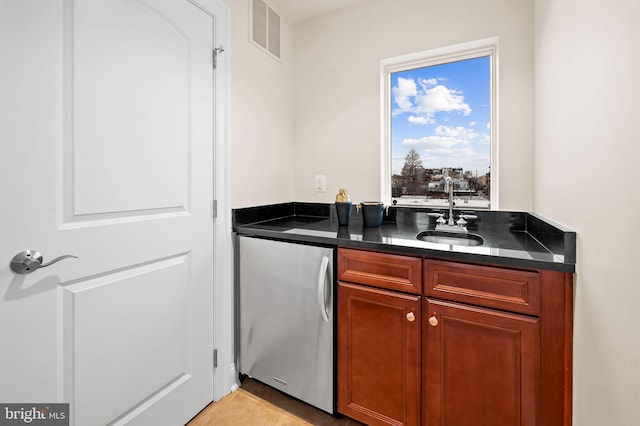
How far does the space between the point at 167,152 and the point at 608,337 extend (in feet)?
5.66

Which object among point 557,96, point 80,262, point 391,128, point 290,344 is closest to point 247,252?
point 290,344

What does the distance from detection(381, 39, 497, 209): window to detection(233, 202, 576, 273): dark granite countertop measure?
0.15 m

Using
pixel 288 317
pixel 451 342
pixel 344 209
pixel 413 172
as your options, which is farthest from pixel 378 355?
pixel 413 172

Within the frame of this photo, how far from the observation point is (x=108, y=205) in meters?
1.20

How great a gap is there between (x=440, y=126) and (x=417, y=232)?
764 mm

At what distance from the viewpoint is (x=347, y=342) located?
148 centimetres

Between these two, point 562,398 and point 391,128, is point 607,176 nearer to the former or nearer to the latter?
point 562,398

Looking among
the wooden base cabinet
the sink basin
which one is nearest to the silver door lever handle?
the wooden base cabinet

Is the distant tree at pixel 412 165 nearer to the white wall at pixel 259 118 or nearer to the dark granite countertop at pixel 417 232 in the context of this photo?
the dark granite countertop at pixel 417 232

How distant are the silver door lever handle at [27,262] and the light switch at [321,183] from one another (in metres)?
1.63

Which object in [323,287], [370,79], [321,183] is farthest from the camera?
[321,183]

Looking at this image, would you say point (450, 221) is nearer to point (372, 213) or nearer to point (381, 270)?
point (372, 213)

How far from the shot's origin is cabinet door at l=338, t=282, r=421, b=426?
1321 millimetres

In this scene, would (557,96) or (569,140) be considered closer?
(569,140)
